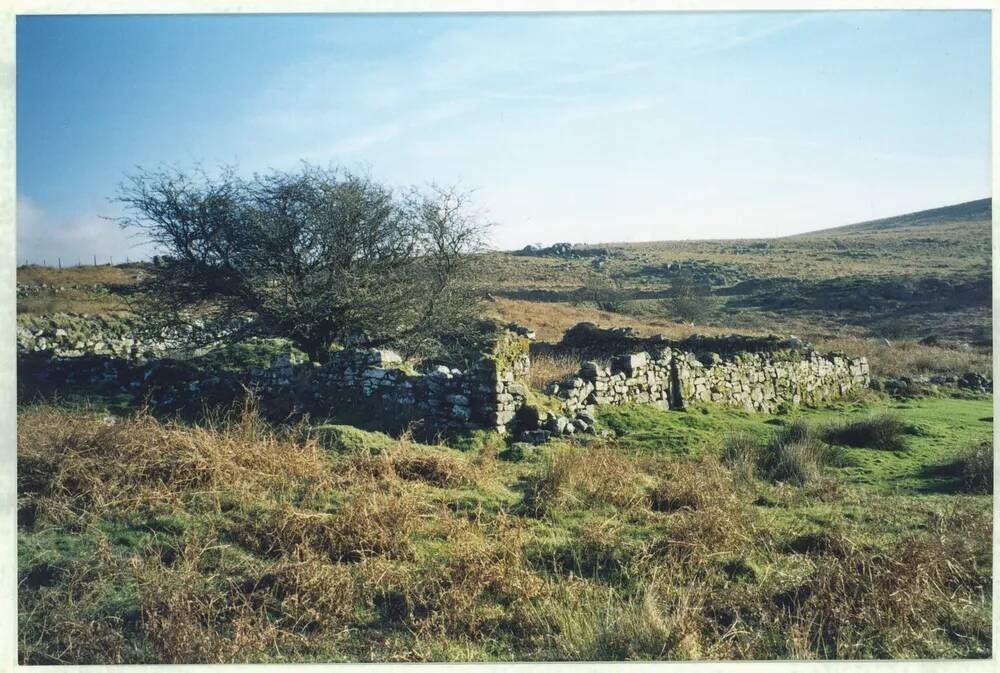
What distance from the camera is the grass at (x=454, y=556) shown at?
4551 mm

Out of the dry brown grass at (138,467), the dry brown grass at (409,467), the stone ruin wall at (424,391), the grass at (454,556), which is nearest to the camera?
the grass at (454,556)

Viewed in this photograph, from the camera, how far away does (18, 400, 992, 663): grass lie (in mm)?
4551

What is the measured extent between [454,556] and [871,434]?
26.4ft

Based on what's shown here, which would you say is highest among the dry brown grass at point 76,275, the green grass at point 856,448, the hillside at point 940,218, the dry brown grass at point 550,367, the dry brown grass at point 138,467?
the hillside at point 940,218

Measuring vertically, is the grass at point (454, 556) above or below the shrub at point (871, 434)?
above

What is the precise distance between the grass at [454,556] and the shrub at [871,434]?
227 centimetres

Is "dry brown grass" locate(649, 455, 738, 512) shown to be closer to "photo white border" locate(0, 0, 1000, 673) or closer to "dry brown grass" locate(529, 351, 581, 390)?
"photo white border" locate(0, 0, 1000, 673)

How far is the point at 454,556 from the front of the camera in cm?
541

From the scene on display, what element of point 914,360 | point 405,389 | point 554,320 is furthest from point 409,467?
point 554,320

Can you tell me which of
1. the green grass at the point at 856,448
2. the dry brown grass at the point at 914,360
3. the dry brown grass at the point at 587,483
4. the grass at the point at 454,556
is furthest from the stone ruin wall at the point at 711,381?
the dry brown grass at the point at 914,360

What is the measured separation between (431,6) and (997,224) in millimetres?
5161

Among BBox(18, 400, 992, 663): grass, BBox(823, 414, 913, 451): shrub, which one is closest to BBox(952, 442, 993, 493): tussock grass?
BBox(18, 400, 992, 663): grass

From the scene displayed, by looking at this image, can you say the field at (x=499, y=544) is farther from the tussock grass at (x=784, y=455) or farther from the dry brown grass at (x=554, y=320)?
the dry brown grass at (x=554, y=320)

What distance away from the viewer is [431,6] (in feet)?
18.2
